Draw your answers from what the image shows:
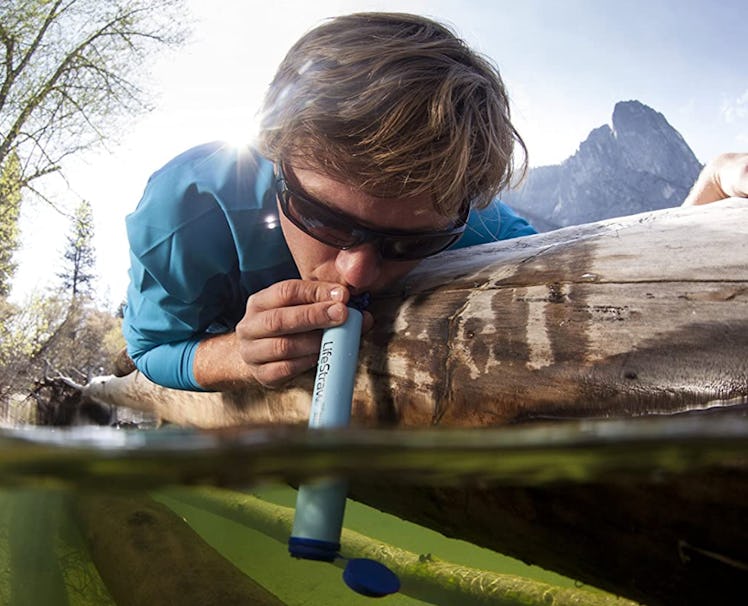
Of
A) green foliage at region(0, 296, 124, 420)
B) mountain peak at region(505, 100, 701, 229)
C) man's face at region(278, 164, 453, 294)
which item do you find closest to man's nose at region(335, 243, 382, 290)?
man's face at region(278, 164, 453, 294)

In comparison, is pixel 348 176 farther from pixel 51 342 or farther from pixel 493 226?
pixel 51 342

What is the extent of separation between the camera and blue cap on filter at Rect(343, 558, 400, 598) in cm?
35

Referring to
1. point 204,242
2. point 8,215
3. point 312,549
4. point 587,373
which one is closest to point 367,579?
point 312,549

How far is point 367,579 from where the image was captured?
0.36 m

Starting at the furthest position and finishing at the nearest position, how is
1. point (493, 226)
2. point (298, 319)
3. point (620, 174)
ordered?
point (620, 174) < point (493, 226) < point (298, 319)

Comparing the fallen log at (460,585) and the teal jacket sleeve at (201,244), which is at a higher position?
the teal jacket sleeve at (201,244)

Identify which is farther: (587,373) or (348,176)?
(348,176)

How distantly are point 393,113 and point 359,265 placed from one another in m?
0.14

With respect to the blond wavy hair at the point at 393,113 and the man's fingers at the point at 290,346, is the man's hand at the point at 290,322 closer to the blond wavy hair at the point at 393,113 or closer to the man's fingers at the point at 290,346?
the man's fingers at the point at 290,346

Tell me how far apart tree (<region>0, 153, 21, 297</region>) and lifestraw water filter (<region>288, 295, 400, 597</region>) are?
5.04 feet

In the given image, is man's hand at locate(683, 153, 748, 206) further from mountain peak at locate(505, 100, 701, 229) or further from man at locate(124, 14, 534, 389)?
mountain peak at locate(505, 100, 701, 229)

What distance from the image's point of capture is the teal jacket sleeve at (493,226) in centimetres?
75

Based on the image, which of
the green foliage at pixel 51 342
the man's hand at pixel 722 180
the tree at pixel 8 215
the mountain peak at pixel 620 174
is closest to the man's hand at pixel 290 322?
the man's hand at pixel 722 180

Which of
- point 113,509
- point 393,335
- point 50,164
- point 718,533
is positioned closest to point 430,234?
point 393,335
